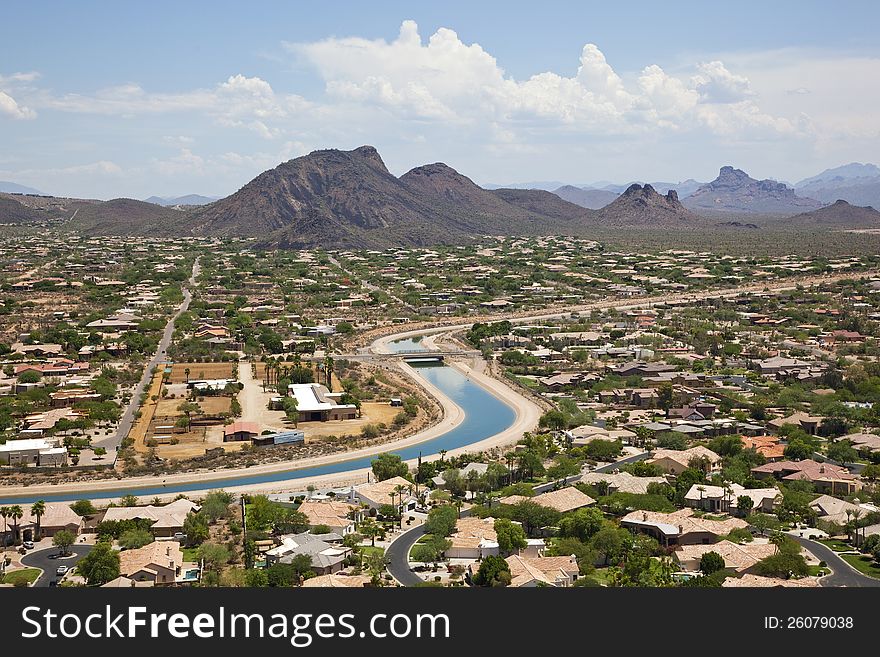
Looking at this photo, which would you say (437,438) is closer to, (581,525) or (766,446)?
(766,446)

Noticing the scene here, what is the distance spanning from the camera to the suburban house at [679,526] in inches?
1222

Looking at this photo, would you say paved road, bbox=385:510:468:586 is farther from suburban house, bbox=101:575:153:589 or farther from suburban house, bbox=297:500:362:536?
suburban house, bbox=101:575:153:589

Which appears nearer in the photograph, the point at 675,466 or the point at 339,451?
the point at 675,466

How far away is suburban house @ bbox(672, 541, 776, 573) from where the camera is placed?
28391 millimetres

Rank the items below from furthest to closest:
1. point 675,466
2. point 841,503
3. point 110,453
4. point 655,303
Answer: point 655,303 → point 110,453 → point 675,466 → point 841,503

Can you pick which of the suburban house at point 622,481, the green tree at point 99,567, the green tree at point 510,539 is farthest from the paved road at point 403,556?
the green tree at point 99,567

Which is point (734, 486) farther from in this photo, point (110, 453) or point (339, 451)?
point (110, 453)

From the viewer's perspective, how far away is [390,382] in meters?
62.1

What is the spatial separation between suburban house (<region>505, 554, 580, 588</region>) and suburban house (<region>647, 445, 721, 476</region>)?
12.0 m

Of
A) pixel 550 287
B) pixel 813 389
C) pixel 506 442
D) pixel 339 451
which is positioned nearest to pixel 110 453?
pixel 339 451

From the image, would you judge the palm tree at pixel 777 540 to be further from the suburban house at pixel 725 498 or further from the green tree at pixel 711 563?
the suburban house at pixel 725 498

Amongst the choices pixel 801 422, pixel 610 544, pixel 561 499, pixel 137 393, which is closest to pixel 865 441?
pixel 801 422

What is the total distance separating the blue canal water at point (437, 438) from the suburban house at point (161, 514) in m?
3.62
